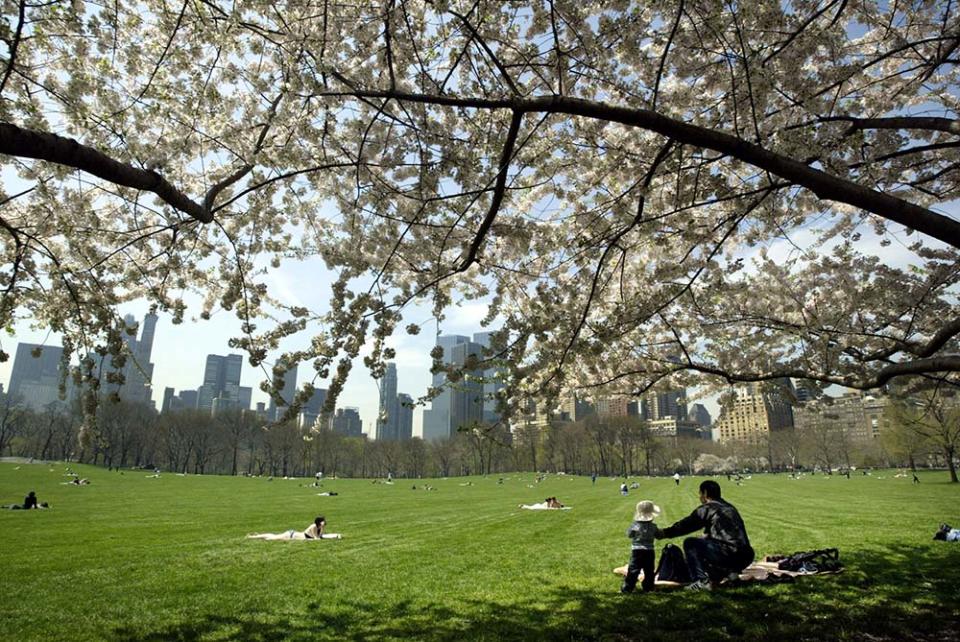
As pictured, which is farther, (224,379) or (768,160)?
(224,379)

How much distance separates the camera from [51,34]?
5559 mm

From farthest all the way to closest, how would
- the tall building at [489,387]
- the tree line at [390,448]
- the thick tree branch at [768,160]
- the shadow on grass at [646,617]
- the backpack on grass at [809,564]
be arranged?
the tree line at [390,448]
the backpack on grass at [809,564]
the tall building at [489,387]
the shadow on grass at [646,617]
the thick tree branch at [768,160]

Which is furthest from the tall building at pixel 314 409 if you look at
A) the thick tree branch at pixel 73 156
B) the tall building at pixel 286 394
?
the thick tree branch at pixel 73 156

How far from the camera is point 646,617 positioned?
6246 millimetres

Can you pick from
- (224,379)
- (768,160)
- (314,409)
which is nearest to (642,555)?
(314,409)

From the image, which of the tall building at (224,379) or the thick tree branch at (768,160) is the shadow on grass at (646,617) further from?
the tall building at (224,379)

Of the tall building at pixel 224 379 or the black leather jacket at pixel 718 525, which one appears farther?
the tall building at pixel 224 379

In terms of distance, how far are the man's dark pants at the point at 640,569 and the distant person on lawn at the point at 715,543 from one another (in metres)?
0.36

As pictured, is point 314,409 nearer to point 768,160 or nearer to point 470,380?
point 470,380

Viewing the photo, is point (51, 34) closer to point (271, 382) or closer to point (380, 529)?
point (271, 382)

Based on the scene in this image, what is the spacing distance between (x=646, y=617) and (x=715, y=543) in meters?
2.04

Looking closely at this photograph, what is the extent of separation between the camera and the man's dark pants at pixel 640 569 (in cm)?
762

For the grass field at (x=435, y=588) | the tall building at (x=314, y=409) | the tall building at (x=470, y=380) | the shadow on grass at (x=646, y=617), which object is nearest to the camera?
the shadow on grass at (x=646, y=617)

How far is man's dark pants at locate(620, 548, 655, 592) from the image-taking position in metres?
7.62
